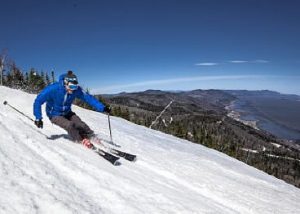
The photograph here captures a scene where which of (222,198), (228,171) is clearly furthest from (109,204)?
(228,171)

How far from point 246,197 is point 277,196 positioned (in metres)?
2.49

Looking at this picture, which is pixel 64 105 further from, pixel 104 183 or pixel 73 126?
pixel 104 183

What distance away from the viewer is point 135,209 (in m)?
7.22

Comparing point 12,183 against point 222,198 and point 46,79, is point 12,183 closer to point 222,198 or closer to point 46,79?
point 222,198

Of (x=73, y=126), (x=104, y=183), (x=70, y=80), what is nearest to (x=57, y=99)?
(x=70, y=80)

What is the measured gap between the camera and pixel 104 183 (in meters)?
8.23

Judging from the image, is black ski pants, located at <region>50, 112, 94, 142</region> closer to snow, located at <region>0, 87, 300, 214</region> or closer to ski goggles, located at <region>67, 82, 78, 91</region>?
snow, located at <region>0, 87, 300, 214</region>

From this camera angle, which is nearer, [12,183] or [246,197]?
[12,183]

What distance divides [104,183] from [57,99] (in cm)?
528

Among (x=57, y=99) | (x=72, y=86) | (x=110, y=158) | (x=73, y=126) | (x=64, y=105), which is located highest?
(x=72, y=86)

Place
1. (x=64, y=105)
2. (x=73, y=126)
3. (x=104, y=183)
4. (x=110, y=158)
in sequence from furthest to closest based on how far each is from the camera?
1. (x=64, y=105)
2. (x=73, y=126)
3. (x=110, y=158)
4. (x=104, y=183)

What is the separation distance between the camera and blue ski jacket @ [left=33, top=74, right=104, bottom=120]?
11.9 meters

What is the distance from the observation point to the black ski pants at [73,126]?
12.0 metres

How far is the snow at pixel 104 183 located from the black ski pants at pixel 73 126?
39 cm
